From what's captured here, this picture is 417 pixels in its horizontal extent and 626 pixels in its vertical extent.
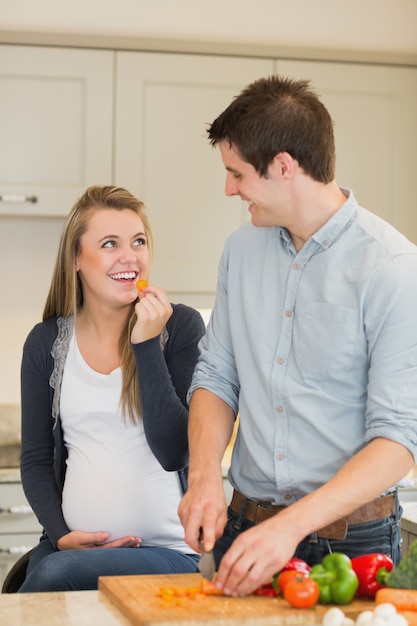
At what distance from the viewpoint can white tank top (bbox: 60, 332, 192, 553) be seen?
212cm

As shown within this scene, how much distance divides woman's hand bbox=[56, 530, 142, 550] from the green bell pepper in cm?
66

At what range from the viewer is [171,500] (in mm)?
2131

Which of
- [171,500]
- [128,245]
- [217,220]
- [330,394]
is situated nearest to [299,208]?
[330,394]

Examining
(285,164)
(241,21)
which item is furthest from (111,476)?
(241,21)

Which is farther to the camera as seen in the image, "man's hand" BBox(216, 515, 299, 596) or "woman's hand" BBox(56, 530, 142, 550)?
"woman's hand" BBox(56, 530, 142, 550)

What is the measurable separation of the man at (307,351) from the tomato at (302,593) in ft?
0.46

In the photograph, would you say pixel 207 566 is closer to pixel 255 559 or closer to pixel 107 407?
pixel 255 559

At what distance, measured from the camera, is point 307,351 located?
179 centimetres

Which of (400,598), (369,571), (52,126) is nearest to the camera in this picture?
(400,598)

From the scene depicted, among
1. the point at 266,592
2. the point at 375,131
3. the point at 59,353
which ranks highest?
the point at 375,131

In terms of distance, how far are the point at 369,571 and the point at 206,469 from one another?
36 centimetres

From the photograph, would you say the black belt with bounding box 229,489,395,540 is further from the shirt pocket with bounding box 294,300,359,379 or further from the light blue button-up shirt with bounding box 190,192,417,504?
the shirt pocket with bounding box 294,300,359,379

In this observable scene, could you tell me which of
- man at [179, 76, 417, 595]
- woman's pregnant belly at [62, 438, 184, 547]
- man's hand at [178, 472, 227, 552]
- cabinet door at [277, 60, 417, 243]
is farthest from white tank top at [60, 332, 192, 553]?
cabinet door at [277, 60, 417, 243]

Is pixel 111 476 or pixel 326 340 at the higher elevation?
pixel 326 340
